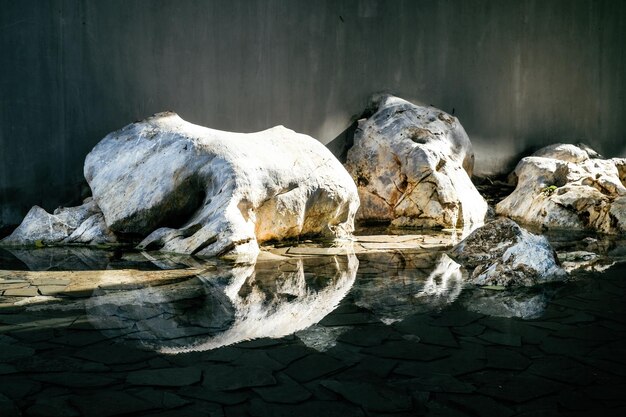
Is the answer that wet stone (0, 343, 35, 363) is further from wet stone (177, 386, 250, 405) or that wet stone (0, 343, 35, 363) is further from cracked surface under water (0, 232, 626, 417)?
wet stone (177, 386, 250, 405)

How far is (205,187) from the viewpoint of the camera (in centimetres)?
762

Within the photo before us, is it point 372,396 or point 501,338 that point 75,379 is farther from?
point 501,338

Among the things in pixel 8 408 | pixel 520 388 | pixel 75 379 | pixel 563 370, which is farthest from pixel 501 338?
pixel 8 408

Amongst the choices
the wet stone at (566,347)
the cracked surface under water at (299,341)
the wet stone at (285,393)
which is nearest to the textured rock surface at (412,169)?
the cracked surface under water at (299,341)

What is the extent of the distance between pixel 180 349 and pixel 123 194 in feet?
13.9

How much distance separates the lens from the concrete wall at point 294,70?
8203 mm

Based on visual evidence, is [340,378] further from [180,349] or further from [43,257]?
[43,257]

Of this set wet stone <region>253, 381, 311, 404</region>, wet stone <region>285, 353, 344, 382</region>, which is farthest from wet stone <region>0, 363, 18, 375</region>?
wet stone <region>285, 353, 344, 382</region>

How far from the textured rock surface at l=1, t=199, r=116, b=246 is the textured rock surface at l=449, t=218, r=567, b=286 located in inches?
172

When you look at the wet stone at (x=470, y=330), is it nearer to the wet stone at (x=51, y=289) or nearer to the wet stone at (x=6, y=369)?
the wet stone at (x=6, y=369)

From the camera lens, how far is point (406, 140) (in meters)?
10.1

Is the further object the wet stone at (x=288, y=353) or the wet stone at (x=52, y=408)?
the wet stone at (x=288, y=353)

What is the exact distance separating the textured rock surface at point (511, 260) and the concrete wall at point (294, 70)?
450 cm

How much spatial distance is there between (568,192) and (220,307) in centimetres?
731
